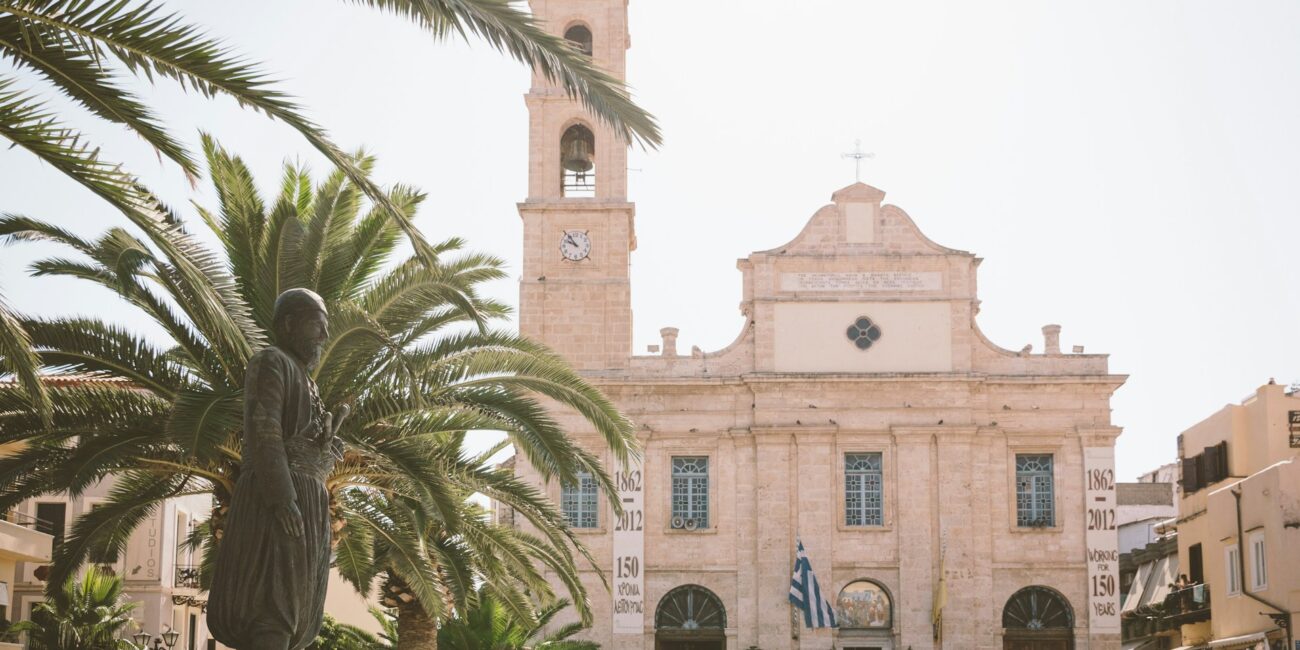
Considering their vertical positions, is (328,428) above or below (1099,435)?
below

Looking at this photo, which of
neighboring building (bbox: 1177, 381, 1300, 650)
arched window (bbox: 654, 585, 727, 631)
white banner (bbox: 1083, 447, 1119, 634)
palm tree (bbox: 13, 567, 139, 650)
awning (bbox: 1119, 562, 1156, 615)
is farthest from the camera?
awning (bbox: 1119, 562, 1156, 615)

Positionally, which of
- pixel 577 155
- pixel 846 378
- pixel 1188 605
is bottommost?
pixel 1188 605

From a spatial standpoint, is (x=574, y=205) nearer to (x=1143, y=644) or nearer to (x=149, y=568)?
(x=149, y=568)

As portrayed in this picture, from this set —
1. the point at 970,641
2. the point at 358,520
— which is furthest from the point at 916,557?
the point at 358,520

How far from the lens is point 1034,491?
121 feet

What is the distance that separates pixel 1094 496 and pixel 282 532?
31827 mm

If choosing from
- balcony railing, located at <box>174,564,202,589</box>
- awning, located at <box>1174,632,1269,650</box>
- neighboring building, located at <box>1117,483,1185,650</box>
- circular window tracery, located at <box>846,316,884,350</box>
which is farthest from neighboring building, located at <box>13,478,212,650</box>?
neighboring building, located at <box>1117,483,1185,650</box>

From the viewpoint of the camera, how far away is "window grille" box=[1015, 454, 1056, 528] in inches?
1448

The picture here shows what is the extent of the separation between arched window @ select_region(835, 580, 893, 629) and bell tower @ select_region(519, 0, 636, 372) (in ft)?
22.0

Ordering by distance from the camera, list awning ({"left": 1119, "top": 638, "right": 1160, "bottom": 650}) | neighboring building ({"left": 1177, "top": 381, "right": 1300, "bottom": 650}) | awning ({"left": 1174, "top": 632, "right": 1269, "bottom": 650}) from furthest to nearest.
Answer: awning ({"left": 1119, "top": 638, "right": 1160, "bottom": 650})
awning ({"left": 1174, "top": 632, "right": 1269, "bottom": 650})
neighboring building ({"left": 1177, "top": 381, "right": 1300, "bottom": 650})

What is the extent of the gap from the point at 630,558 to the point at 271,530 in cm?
2996

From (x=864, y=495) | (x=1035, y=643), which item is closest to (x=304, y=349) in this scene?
(x=864, y=495)

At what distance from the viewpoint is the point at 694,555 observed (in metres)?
36.7

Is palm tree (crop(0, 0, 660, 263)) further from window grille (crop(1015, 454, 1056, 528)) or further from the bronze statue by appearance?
window grille (crop(1015, 454, 1056, 528))
